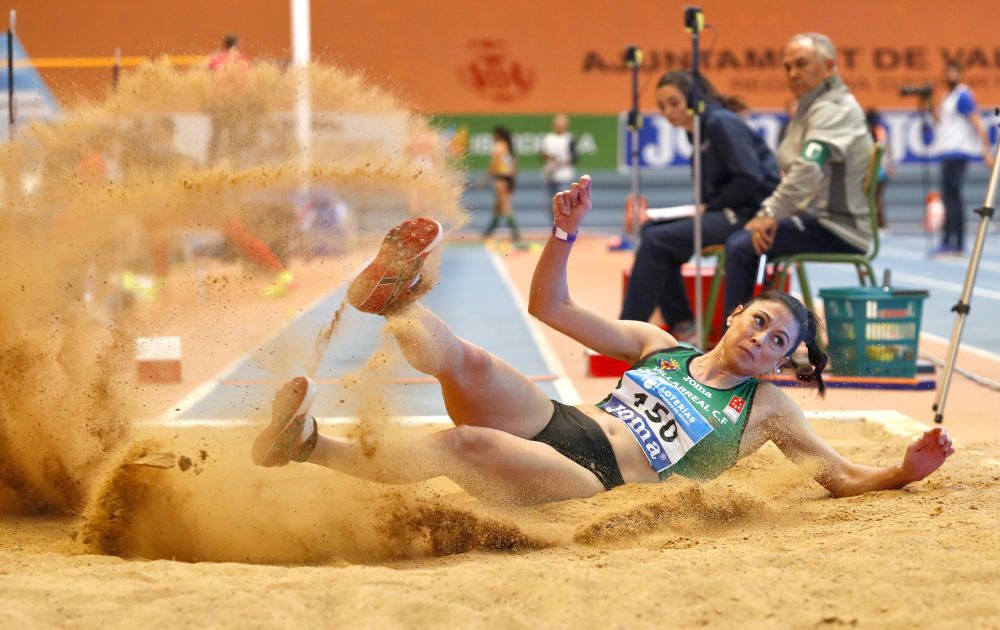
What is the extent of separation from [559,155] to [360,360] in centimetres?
1399

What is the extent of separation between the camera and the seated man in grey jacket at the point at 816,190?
6414 mm

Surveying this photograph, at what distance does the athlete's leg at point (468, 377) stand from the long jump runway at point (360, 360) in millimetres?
224

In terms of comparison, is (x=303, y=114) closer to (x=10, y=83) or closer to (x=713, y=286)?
(x=10, y=83)

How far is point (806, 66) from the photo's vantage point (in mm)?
6551

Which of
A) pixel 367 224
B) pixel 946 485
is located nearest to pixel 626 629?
pixel 946 485

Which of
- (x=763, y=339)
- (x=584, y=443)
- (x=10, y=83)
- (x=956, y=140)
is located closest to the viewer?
(x=584, y=443)

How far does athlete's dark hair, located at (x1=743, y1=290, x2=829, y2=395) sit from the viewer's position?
3.60m

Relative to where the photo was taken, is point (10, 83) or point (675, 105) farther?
point (675, 105)

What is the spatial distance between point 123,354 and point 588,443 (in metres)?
1.54

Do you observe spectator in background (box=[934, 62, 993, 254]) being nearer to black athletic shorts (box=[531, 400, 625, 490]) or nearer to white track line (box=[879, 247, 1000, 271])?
white track line (box=[879, 247, 1000, 271])

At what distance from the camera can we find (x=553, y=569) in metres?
2.80

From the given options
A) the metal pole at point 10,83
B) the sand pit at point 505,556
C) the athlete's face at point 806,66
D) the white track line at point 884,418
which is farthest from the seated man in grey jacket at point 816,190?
the metal pole at point 10,83

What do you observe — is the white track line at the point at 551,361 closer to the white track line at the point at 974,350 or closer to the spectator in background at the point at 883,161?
the white track line at the point at 974,350

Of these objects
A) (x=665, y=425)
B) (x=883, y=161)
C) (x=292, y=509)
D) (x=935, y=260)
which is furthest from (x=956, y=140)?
(x=292, y=509)
